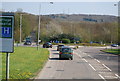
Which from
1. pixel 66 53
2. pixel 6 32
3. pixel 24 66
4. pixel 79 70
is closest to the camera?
pixel 6 32

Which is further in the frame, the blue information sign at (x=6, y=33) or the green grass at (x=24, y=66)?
the green grass at (x=24, y=66)

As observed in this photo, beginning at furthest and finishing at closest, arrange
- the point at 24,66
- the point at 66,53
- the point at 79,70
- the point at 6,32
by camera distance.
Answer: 1. the point at 66,53
2. the point at 79,70
3. the point at 24,66
4. the point at 6,32

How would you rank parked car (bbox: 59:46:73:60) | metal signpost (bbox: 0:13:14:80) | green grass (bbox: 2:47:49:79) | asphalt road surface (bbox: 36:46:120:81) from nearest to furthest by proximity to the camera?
1. metal signpost (bbox: 0:13:14:80)
2. green grass (bbox: 2:47:49:79)
3. asphalt road surface (bbox: 36:46:120:81)
4. parked car (bbox: 59:46:73:60)

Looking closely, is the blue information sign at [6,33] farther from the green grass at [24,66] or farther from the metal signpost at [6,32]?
the green grass at [24,66]

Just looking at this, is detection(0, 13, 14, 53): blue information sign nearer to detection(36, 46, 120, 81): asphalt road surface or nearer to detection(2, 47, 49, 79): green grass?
detection(2, 47, 49, 79): green grass

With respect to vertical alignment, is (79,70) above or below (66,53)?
below

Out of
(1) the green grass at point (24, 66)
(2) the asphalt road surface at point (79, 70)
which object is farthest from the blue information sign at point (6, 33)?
(2) the asphalt road surface at point (79, 70)

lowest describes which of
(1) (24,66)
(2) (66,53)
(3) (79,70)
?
(3) (79,70)

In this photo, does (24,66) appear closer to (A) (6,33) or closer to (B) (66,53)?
(A) (6,33)

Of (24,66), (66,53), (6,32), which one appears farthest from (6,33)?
(66,53)

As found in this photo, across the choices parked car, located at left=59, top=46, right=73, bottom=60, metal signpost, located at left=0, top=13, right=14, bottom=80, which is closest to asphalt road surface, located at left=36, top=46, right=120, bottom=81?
parked car, located at left=59, top=46, right=73, bottom=60

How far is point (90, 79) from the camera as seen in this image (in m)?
17.2

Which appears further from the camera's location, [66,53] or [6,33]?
[66,53]

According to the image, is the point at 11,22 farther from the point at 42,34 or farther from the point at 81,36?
the point at 81,36
